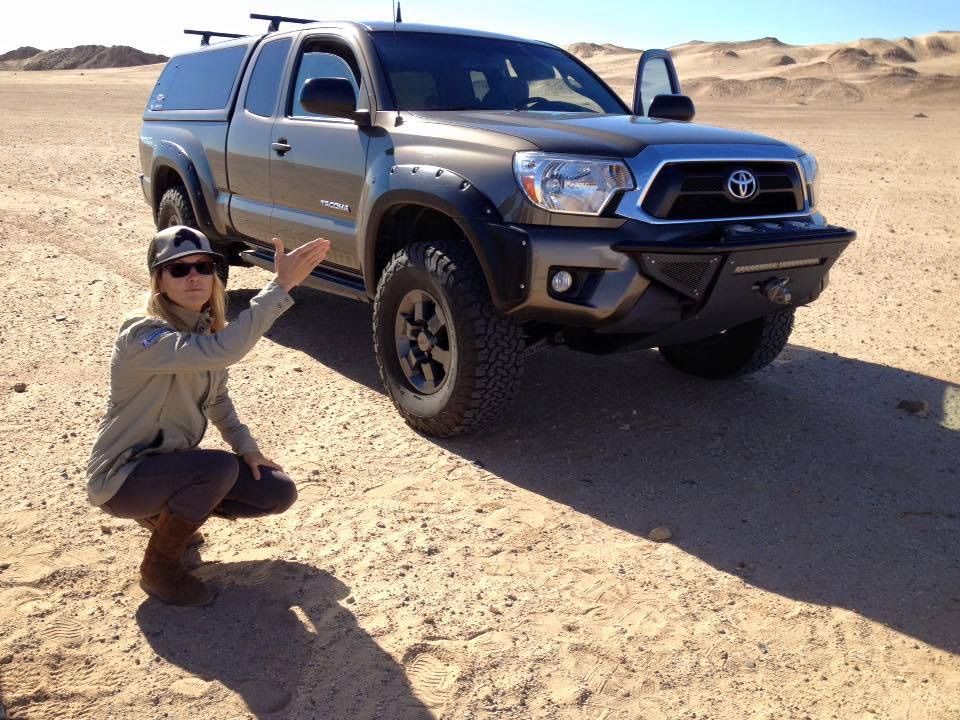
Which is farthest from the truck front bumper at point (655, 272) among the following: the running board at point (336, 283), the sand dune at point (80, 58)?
the sand dune at point (80, 58)

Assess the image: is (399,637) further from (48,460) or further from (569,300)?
(48,460)

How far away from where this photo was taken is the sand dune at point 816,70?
127 ft

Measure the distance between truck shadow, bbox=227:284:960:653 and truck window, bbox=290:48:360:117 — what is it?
154 centimetres

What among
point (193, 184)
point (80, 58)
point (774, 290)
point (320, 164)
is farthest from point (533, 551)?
point (80, 58)

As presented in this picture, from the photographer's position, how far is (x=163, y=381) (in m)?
3.19

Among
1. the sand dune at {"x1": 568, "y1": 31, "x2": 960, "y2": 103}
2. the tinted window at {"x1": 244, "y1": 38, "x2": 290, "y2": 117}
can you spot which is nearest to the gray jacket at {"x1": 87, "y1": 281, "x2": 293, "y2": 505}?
the tinted window at {"x1": 244, "y1": 38, "x2": 290, "y2": 117}

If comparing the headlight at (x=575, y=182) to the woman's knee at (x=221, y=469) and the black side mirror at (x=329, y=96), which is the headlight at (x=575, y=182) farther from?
the woman's knee at (x=221, y=469)

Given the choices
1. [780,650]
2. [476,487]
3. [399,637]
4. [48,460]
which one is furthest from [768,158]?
[48,460]

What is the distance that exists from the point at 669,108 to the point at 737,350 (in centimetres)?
143

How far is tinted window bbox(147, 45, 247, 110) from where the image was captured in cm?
645

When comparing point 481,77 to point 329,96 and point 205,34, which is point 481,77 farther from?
point 205,34

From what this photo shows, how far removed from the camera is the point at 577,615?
3.20m

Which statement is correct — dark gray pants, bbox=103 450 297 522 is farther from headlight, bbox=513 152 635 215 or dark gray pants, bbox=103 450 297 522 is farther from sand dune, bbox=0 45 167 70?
sand dune, bbox=0 45 167 70

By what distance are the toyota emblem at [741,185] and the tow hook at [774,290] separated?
1.26ft
